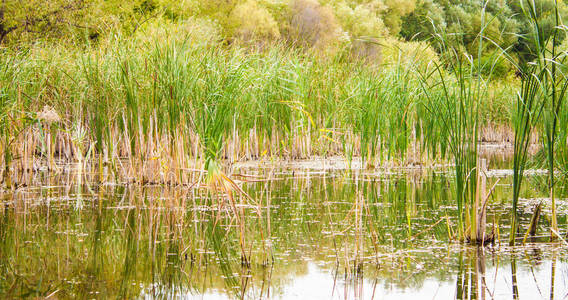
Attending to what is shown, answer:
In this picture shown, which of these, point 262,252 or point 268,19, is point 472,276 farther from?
point 268,19

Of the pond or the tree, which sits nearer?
the pond

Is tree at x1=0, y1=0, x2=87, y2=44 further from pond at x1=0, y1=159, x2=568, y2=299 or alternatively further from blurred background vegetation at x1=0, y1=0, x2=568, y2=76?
pond at x1=0, y1=159, x2=568, y2=299

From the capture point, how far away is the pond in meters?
→ 3.29

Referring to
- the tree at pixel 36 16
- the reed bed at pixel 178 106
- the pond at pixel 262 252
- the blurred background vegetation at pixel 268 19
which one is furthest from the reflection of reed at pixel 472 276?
the blurred background vegetation at pixel 268 19

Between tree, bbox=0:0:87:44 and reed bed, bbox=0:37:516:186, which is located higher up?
tree, bbox=0:0:87:44

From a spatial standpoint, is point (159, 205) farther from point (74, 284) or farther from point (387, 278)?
point (387, 278)

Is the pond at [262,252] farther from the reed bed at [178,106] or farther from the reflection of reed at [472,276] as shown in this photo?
the reed bed at [178,106]

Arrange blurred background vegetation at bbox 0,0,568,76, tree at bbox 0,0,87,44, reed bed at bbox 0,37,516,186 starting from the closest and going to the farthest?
reed bed at bbox 0,37,516,186
tree at bbox 0,0,87,44
blurred background vegetation at bbox 0,0,568,76

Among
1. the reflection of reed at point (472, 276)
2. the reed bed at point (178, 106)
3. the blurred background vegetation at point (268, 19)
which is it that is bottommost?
the reflection of reed at point (472, 276)

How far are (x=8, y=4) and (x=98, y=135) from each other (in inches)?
514

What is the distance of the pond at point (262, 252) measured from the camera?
3295mm

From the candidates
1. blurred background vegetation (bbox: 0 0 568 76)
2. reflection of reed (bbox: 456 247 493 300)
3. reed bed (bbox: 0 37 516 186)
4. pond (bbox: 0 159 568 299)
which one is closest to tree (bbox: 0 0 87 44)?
blurred background vegetation (bbox: 0 0 568 76)

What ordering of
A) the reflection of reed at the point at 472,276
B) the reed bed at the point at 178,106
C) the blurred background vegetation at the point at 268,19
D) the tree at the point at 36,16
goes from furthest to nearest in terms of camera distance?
the blurred background vegetation at the point at 268,19, the tree at the point at 36,16, the reed bed at the point at 178,106, the reflection of reed at the point at 472,276

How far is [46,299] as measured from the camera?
3.05 m
